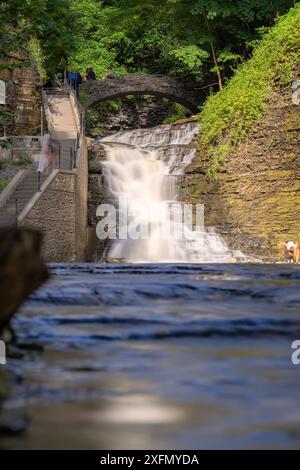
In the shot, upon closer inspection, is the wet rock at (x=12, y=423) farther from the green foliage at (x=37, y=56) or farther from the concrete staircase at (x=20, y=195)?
the green foliage at (x=37, y=56)

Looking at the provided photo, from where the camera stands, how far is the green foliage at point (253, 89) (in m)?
29.0

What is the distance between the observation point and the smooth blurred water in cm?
307

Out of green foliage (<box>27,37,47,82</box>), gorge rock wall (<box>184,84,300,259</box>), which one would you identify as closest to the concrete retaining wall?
gorge rock wall (<box>184,84,300,259</box>)

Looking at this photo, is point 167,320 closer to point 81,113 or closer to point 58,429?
point 58,429

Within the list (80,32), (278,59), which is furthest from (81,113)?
(80,32)

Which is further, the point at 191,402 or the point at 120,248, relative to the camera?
the point at 120,248

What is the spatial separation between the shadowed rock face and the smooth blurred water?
47cm

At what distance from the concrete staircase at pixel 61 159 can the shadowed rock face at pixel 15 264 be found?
17399 mm

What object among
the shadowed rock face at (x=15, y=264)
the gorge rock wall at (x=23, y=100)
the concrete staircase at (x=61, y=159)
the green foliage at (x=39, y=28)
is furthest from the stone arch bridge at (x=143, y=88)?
the shadowed rock face at (x=15, y=264)

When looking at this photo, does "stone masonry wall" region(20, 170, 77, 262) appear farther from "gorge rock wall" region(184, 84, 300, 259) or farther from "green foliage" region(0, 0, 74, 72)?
"gorge rock wall" region(184, 84, 300, 259)

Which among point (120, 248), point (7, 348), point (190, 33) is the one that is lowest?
point (7, 348)

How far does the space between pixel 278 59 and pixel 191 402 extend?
89.2 feet

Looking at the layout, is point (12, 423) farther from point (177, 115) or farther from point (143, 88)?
point (177, 115)
